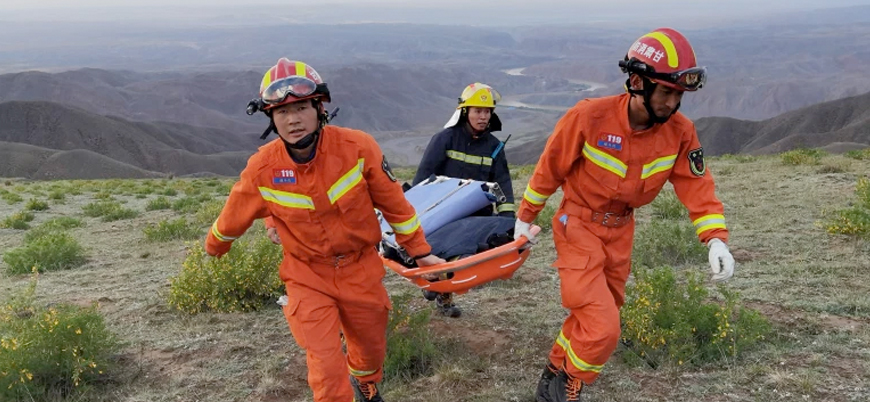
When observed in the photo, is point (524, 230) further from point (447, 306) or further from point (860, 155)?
point (860, 155)

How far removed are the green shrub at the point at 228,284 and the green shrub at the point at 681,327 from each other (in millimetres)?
3498

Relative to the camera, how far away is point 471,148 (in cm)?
643

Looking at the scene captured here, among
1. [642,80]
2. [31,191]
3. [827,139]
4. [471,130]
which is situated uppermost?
[642,80]

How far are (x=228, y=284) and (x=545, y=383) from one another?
137 inches

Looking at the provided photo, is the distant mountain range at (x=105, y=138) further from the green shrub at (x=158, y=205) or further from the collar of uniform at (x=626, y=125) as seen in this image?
the collar of uniform at (x=626, y=125)

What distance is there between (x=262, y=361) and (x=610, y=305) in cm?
287

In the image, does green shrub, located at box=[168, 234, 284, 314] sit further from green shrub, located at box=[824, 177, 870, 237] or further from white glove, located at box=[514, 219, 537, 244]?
green shrub, located at box=[824, 177, 870, 237]

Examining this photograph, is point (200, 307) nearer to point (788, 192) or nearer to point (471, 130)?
point (471, 130)

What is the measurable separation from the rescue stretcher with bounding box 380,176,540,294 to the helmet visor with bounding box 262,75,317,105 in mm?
1373

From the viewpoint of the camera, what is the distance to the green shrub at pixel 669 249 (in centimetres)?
759

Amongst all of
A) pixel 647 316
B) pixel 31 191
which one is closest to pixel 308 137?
pixel 647 316

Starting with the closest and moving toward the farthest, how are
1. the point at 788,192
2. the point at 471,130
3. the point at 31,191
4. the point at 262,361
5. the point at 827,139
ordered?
the point at 262,361 → the point at 471,130 → the point at 788,192 → the point at 31,191 → the point at 827,139

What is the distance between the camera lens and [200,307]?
21.5 ft

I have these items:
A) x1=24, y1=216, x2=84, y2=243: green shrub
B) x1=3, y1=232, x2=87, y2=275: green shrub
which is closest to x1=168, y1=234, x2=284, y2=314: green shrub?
x1=3, y1=232, x2=87, y2=275: green shrub
